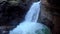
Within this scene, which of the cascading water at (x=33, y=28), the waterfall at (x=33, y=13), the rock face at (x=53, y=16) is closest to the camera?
the rock face at (x=53, y=16)

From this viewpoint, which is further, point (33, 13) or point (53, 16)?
point (33, 13)

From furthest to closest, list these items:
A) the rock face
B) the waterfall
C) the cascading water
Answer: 1. the waterfall
2. the cascading water
3. the rock face

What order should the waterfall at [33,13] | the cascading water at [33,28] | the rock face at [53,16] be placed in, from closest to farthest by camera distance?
the rock face at [53,16] < the cascading water at [33,28] < the waterfall at [33,13]

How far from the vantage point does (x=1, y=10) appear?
9.10 metres

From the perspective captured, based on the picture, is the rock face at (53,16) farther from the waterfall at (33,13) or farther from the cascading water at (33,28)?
the waterfall at (33,13)

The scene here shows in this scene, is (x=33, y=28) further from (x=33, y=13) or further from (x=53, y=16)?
(x=33, y=13)

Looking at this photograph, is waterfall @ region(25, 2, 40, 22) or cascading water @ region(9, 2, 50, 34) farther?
waterfall @ region(25, 2, 40, 22)

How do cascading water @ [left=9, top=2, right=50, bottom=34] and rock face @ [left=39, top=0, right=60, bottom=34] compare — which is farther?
cascading water @ [left=9, top=2, right=50, bottom=34]

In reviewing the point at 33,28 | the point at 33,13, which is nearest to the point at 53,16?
the point at 33,28

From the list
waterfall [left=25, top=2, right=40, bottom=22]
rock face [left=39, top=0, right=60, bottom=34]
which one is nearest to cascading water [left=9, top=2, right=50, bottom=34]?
waterfall [left=25, top=2, right=40, bottom=22]

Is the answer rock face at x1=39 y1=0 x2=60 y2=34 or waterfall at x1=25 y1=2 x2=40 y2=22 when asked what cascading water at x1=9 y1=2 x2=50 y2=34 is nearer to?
waterfall at x1=25 y1=2 x2=40 y2=22

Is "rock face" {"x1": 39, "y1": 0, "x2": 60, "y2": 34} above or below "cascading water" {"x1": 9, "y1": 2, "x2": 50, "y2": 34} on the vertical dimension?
above

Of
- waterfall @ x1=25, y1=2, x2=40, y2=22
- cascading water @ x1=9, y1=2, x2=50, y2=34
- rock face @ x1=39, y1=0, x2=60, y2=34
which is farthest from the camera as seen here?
waterfall @ x1=25, y1=2, x2=40, y2=22

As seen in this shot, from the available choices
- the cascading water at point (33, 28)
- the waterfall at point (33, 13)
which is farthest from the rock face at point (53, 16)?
the waterfall at point (33, 13)
